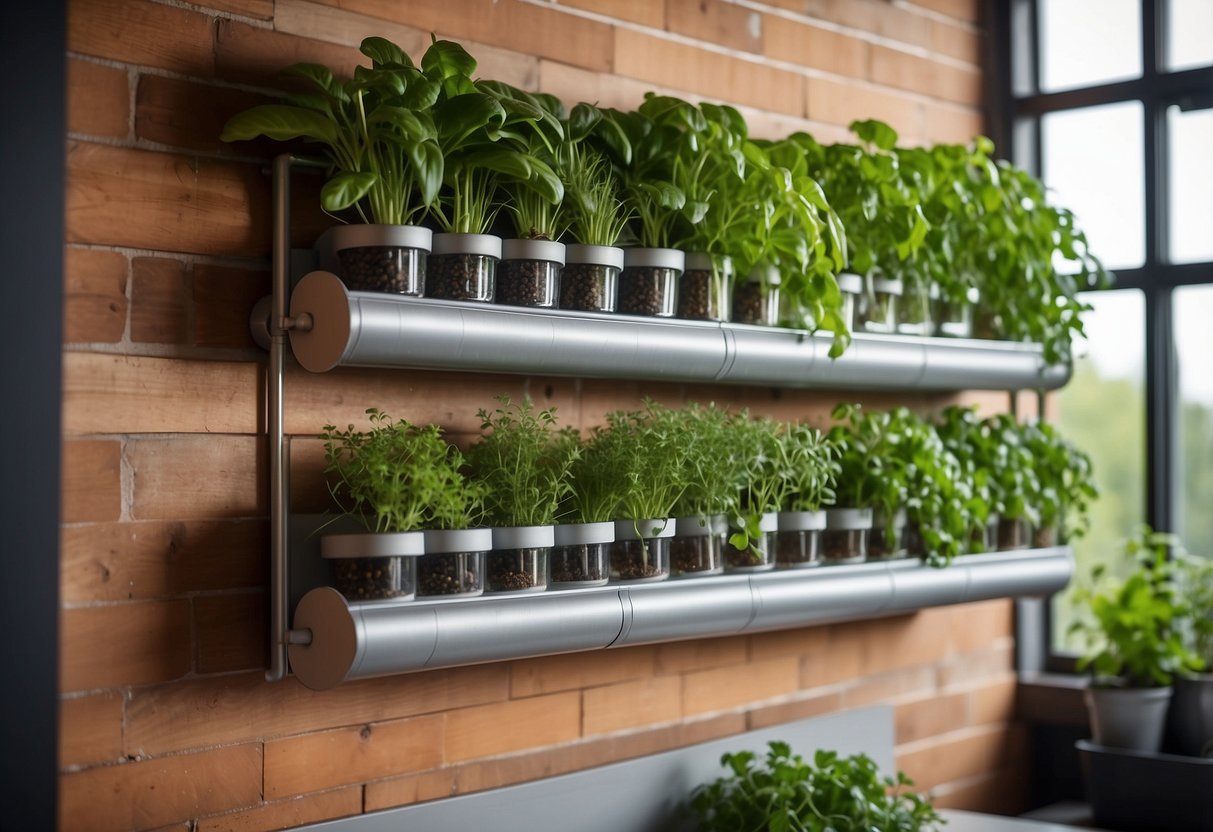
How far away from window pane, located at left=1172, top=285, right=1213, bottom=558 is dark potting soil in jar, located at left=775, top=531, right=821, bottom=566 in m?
1.19

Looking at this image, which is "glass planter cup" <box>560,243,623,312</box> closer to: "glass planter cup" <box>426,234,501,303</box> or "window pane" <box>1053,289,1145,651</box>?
Result: "glass planter cup" <box>426,234,501,303</box>

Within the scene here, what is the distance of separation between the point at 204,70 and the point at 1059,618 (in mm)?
2258

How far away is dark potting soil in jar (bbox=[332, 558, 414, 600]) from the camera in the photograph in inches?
58.3

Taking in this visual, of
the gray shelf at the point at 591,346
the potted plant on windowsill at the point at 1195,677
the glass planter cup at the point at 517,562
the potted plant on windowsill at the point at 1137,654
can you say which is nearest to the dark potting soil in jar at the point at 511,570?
the glass planter cup at the point at 517,562

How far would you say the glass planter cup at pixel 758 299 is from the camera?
1.93m

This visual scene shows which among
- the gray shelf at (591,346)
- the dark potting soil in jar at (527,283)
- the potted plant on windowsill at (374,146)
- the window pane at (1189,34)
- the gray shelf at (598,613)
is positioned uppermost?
the window pane at (1189,34)

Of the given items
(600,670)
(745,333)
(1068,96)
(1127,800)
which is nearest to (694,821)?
(600,670)

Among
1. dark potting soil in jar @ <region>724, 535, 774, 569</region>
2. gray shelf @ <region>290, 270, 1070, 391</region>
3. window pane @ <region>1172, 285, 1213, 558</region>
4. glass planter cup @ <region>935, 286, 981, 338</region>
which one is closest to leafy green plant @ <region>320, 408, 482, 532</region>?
gray shelf @ <region>290, 270, 1070, 391</region>

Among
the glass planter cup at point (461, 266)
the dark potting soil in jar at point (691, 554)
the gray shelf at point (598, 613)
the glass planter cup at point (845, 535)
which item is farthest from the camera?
the glass planter cup at point (845, 535)

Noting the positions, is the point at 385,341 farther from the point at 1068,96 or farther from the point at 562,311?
the point at 1068,96

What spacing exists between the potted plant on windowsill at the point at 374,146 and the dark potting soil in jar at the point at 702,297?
0.47m

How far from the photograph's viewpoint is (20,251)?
1.18 m

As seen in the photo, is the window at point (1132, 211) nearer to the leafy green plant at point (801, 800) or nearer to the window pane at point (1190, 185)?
the window pane at point (1190, 185)

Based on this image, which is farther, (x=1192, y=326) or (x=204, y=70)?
(x=1192, y=326)
